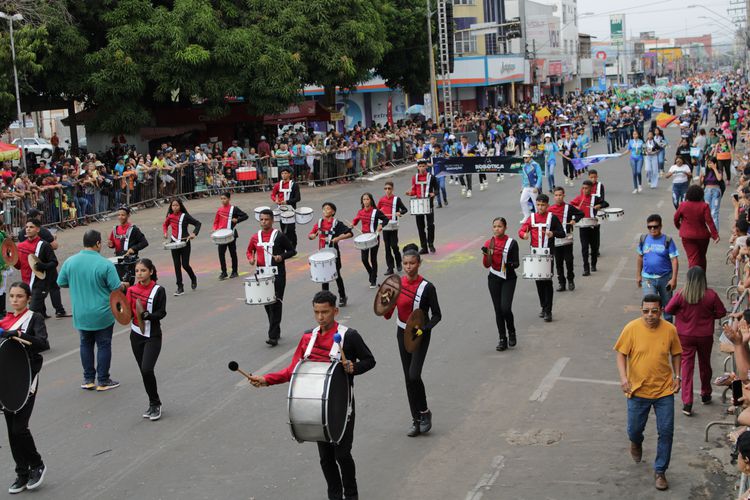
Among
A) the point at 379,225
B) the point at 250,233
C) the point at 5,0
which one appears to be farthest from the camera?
the point at 5,0

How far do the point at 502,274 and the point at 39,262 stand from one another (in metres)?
6.76

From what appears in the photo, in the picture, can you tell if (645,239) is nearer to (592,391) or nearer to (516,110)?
(592,391)

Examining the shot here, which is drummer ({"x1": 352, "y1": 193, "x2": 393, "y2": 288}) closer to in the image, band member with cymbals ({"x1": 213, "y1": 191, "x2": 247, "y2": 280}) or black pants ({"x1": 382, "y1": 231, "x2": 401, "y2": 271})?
black pants ({"x1": 382, "y1": 231, "x2": 401, "y2": 271})

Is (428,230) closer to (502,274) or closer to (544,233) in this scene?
(544,233)

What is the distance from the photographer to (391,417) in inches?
421

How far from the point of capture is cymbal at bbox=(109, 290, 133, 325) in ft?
35.5

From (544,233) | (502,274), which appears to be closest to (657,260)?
(502,274)

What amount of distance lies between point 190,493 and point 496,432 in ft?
10.0

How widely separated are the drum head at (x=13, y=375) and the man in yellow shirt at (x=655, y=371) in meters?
5.06

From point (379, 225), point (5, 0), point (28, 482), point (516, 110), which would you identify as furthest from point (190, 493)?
point (516, 110)

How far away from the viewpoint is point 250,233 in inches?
982

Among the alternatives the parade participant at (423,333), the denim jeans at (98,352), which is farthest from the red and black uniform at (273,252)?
the parade participant at (423,333)

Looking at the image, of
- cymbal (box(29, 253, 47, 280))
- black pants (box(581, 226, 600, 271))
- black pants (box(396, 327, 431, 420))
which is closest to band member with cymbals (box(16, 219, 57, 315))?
cymbal (box(29, 253, 47, 280))

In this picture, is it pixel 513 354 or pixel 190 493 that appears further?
pixel 513 354
